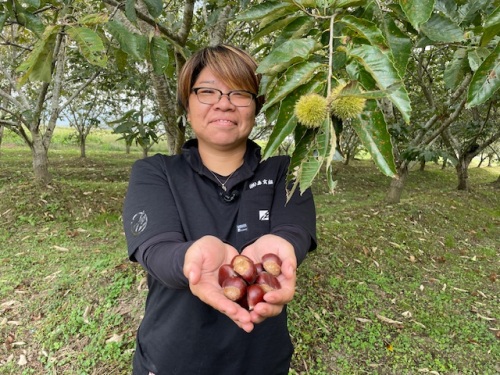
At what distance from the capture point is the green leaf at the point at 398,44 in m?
0.93

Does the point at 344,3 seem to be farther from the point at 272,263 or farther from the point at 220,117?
the point at 272,263

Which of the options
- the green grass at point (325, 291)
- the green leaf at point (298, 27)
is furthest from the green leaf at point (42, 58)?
the green grass at point (325, 291)

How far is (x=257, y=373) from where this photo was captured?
4.46 feet

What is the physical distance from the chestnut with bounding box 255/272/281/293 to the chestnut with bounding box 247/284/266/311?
1cm

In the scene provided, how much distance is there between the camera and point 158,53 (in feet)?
5.03

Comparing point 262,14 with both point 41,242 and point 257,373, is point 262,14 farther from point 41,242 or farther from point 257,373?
point 41,242

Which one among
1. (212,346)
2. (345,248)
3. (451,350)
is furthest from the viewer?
(345,248)

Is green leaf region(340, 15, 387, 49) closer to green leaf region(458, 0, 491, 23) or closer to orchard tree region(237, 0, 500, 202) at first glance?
orchard tree region(237, 0, 500, 202)

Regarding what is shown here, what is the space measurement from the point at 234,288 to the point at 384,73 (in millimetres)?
705

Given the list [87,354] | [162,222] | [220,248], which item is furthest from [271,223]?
[87,354]

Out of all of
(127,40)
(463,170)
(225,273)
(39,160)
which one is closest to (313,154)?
(225,273)

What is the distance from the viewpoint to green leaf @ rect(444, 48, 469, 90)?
126 cm

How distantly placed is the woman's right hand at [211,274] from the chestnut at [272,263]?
0.13 metres

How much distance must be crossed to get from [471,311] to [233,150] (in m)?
3.11
